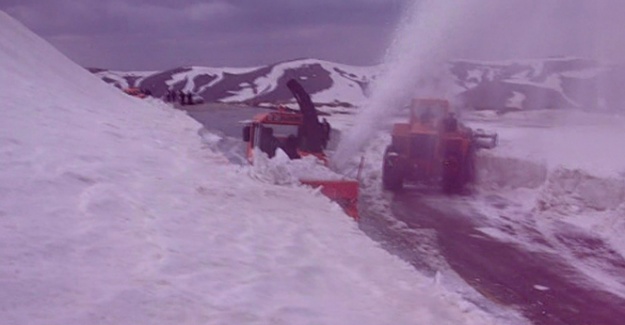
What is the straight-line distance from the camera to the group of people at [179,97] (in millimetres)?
45625

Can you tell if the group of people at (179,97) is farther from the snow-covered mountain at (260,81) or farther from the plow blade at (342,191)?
the plow blade at (342,191)

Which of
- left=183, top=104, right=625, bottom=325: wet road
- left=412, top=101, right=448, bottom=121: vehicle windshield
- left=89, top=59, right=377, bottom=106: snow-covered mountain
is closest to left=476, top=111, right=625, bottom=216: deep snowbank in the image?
left=412, top=101, right=448, bottom=121: vehicle windshield

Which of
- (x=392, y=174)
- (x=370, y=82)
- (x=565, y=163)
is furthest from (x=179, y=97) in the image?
(x=565, y=163)

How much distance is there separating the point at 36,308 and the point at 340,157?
18384mm

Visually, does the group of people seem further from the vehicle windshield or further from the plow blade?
the plow blade

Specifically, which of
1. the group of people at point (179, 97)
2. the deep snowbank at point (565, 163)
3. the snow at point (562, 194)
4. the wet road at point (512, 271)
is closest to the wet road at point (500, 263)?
the wet road at point (512, 271)

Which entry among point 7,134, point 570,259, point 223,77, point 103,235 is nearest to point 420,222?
point 570,259

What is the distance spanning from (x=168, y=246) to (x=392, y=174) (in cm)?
1339

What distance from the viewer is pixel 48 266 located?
17.3 ft

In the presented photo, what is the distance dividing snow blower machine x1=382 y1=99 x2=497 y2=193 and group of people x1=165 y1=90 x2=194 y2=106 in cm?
2678

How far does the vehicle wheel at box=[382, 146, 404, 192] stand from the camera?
758 inches

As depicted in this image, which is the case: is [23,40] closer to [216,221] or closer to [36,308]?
[216,221]

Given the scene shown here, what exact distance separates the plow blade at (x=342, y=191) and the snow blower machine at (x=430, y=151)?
8.19m

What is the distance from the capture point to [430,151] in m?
19.7
